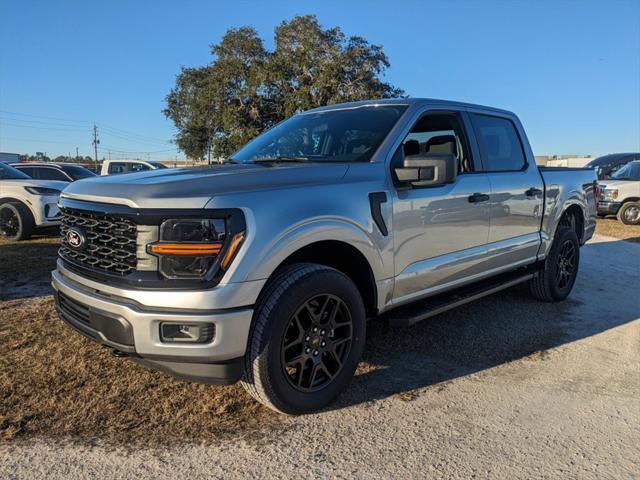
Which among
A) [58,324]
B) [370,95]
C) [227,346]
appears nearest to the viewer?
[227,346]

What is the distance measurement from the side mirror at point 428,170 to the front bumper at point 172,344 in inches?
54.7

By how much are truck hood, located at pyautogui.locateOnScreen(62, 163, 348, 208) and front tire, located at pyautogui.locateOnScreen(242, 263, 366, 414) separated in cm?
52

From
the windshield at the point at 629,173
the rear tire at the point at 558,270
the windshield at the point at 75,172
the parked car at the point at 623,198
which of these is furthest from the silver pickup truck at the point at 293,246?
the windshield at the point at 629,173

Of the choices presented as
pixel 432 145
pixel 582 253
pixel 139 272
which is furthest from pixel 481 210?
pixel 582 253

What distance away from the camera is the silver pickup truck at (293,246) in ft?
7.89

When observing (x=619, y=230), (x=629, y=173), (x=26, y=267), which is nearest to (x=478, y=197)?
(x=26, y=267)

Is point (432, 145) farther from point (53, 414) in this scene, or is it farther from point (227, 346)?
point (53, 414)

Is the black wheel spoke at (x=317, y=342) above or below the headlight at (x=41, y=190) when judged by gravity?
below

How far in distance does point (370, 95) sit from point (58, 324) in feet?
85.0

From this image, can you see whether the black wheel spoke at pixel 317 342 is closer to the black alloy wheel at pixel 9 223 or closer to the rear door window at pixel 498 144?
the rear door window at pixel 498 144

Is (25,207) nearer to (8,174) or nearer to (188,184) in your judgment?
(8,174)

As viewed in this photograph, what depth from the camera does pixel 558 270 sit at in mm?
5297

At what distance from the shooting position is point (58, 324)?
4.23 metres

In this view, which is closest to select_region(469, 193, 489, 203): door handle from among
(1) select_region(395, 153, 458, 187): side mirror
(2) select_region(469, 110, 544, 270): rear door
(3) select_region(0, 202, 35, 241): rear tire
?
(2) select_region(469, 110, 544, 270): rear door
